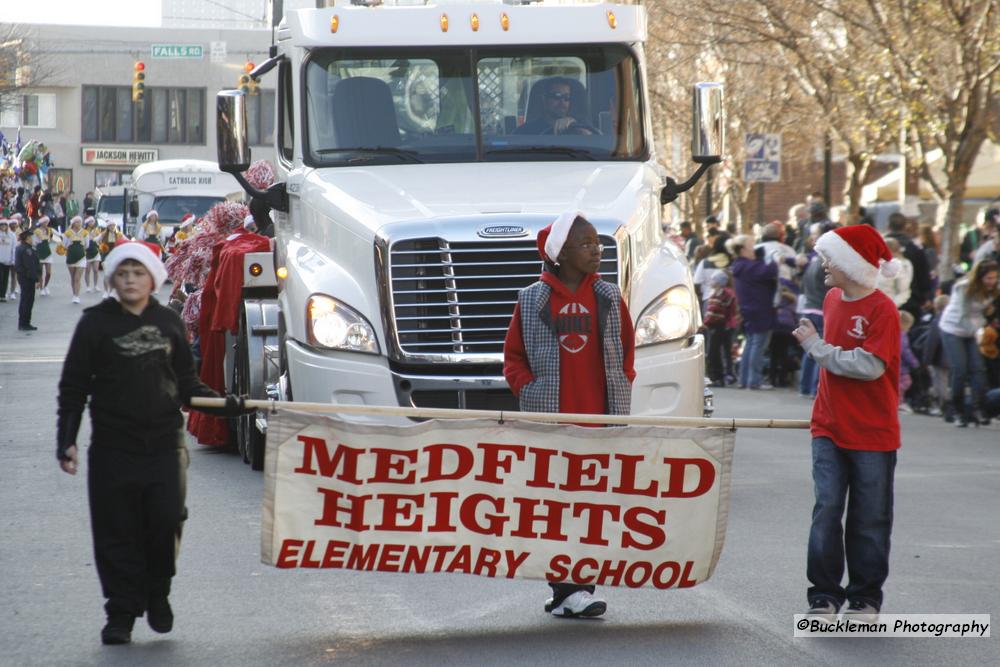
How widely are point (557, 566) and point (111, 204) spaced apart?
5504 cm

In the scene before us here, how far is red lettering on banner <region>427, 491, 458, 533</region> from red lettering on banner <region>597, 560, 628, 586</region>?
26.4 inches

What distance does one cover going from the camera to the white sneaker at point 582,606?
290 inches

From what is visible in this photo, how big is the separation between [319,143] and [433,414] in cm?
462

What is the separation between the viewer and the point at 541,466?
7.16 meters

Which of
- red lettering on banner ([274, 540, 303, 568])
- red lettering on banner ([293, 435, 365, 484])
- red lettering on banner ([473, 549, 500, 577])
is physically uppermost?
red lettering on banner ([293, 435, 365, 484])

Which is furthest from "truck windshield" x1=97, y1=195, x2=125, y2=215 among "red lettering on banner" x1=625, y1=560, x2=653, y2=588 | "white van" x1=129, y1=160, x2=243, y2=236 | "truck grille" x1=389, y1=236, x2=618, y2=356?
"red lettering on banner" x1=625, y1=560, x2=653, y2=588

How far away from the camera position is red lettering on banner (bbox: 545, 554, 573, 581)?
281 inches

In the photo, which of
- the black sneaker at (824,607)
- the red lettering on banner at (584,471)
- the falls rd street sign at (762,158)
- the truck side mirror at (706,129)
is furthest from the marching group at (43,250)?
the black sneaker at (824,607)

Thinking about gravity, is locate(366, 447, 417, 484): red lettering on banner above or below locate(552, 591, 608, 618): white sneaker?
above

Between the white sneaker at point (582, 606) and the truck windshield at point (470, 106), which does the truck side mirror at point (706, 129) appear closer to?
the truck windshield at point (470, 106)

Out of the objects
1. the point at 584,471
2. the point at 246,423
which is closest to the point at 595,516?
the point at 584,471

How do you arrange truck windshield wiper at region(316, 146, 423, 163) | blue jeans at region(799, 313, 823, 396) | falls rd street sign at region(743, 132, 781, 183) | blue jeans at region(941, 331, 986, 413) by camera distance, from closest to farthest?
1. truck windshield wiper at region(316, 146, 423, 163)
2. blue jeans at region(941, 331, 986, 413)
3. blue jeans at region(799, 313, 823, 396)
4. falls rd street sign at region(743, 132, 781, 183)

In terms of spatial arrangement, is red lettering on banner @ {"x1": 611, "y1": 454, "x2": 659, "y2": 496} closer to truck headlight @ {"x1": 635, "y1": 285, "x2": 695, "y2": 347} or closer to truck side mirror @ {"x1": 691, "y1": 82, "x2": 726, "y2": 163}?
truck headlight @ {"x1": 635, "y1": 285, "x2": 695, "y2": 347}

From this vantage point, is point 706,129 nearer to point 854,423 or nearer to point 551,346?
point 551,346
